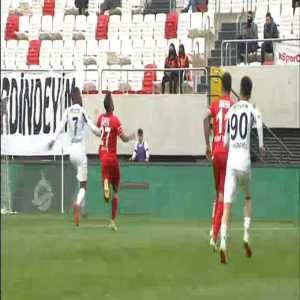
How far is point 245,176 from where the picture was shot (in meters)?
12.0

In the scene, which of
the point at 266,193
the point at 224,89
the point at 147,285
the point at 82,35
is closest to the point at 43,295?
the point at 147,285

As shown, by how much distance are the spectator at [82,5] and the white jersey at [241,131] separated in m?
18.4

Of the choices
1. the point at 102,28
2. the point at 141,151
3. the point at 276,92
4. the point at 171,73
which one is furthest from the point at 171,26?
the point at 141,151

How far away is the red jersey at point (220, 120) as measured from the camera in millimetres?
12758

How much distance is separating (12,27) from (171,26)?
472cm

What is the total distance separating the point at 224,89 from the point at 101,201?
10.0 metres

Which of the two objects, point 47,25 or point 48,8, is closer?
point 48,8

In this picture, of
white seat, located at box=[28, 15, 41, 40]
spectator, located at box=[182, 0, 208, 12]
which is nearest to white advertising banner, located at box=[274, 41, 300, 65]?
spectator, located at box=[182, 0, 208, 12]

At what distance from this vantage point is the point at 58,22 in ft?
103

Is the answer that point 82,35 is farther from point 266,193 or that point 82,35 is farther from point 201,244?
point 201,244

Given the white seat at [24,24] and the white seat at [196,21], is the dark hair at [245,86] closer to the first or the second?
the white seat at [196,21]

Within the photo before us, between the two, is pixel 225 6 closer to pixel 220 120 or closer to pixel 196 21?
pixel 196 21

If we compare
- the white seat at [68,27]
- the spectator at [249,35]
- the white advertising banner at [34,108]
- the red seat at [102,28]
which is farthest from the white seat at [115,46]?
the white advertising banner at [34,108]

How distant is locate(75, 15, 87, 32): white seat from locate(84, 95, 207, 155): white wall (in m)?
4.49
